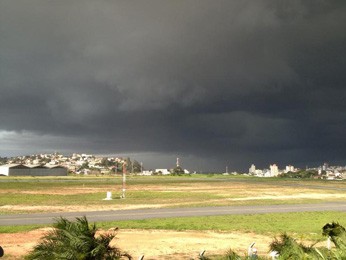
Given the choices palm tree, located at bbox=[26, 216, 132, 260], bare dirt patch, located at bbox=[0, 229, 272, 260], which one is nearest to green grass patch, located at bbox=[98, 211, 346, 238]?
bare dirt patch, located at bbox=[0, 229, 272, 260]

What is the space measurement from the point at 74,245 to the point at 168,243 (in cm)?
1917

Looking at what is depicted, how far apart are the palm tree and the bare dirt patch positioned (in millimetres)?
14593

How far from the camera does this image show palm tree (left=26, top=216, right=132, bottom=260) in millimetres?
3793

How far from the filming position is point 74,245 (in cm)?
380

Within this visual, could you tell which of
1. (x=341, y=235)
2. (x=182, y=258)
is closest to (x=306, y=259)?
(x=341, y=235)

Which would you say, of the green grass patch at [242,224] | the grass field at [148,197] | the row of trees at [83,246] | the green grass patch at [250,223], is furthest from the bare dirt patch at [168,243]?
the grass field at [148,197]

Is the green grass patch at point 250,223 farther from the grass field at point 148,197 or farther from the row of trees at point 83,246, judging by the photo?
the row of trees at point 83,246

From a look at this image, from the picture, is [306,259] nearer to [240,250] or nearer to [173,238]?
[240,250]

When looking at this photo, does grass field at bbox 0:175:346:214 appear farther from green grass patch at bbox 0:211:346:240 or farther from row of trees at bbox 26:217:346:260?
row of trees at bbox 26:217:346:260

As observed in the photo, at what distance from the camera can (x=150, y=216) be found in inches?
1394

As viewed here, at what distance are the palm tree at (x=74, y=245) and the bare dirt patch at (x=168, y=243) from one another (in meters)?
14.6

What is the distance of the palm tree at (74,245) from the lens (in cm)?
379

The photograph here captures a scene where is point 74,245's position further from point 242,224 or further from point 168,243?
point 242,224

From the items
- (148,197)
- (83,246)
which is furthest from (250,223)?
(148,197)
